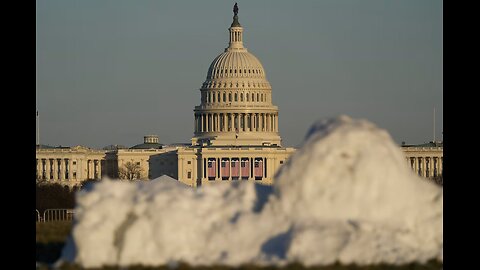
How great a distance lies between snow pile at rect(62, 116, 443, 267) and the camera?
21.7m

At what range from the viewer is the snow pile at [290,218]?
21.7m

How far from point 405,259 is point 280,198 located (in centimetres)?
180

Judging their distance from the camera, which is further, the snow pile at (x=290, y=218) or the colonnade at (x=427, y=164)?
the colonnade at (x=427, y=164)

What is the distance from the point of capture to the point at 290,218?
22.0 metres

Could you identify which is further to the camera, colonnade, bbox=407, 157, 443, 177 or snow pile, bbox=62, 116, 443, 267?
colonnade, bbox=407, 157, 443, 177

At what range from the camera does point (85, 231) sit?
858 inches

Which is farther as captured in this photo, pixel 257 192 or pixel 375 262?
pixel 257 192

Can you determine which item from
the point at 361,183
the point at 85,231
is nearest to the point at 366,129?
the point at 361,183

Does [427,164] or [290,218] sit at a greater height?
[290,218]

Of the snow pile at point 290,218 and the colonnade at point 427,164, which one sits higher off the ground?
the snow pile at point 290,218

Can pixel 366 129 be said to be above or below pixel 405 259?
above

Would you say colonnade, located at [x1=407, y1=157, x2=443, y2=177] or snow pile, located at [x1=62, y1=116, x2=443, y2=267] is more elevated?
snow pile, located at [x1=62, y1=116, x2=443, y2=267]

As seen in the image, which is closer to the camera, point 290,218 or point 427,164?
point 290,218
